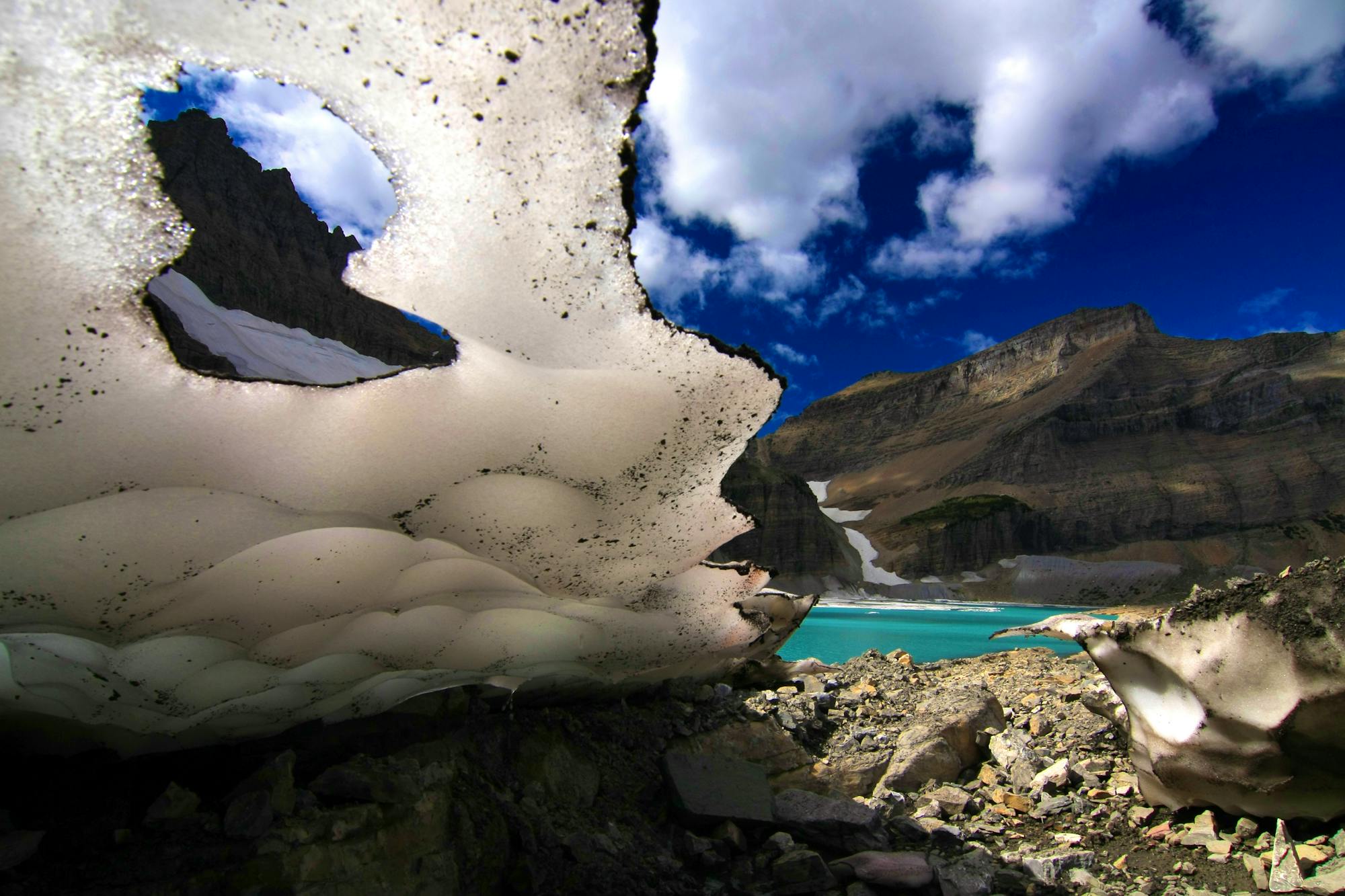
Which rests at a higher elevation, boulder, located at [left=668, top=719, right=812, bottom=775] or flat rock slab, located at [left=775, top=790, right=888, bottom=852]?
boulder, located at [left=668, top=719, right=812, bottom=775]

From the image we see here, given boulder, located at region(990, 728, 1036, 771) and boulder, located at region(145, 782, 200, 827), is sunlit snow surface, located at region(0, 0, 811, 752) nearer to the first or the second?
boulder, located at region(145, 782, 200, 827)

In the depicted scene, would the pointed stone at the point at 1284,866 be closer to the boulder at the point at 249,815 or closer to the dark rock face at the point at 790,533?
the boulder at the point at 249,815

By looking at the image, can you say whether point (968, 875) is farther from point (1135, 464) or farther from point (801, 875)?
point (1135, 464)

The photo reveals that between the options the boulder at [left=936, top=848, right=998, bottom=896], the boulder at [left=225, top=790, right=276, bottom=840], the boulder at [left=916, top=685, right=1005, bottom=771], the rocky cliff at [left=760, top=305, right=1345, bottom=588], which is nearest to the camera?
the boulder at [left=225, top=790, right=276, bottom=840]

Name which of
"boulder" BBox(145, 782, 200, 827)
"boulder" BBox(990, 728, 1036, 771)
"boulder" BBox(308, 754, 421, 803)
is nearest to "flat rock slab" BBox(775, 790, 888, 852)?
"boulder" BBox(990, 728, 1036, 771)

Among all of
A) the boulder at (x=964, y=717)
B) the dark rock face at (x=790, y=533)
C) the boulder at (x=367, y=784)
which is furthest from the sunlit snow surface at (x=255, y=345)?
the dark rock face at (x=790, y=533)

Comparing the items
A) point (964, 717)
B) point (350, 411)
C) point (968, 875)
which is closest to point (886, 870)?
point (968, 875)
